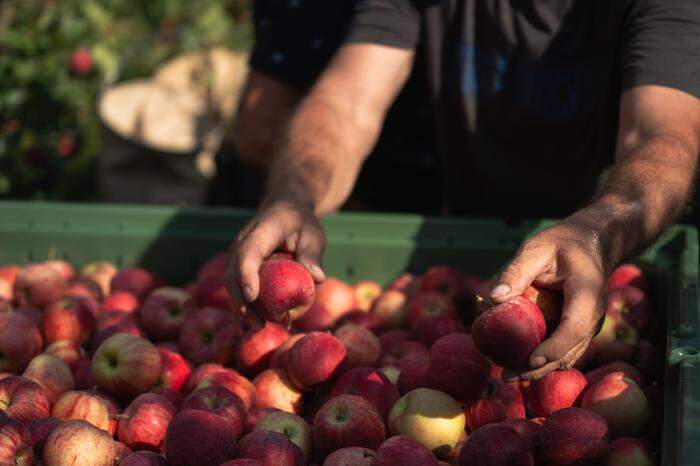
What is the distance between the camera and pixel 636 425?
222cm

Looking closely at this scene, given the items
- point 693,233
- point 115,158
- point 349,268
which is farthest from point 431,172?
point 115,158

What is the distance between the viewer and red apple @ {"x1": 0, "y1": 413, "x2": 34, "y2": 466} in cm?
187

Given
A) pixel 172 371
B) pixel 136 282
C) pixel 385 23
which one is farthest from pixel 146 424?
pixel 385 23

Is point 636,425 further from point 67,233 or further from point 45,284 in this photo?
point 67,233

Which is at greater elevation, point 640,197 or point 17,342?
point 640,197

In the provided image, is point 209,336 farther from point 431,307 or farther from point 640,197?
point 640,197

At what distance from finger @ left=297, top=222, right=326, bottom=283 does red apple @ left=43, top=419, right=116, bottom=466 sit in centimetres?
70

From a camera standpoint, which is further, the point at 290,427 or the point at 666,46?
the point at 666,46

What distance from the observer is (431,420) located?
2143 millimetres

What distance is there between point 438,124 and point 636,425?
63.2 inches

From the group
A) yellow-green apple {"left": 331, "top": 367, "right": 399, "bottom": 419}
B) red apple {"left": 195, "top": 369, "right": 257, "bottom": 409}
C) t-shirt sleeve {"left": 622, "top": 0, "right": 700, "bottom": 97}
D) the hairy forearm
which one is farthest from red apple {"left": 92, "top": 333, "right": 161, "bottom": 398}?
t-shirt sleeve {"left": 622, "top": 0, "right": 700, "bottom": 97}

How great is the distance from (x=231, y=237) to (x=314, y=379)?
1133mm

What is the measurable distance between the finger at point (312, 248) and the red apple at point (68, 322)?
719 mm

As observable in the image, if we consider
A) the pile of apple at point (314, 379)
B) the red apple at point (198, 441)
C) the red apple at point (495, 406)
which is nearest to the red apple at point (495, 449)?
the pile of apple at point (314, 379)
